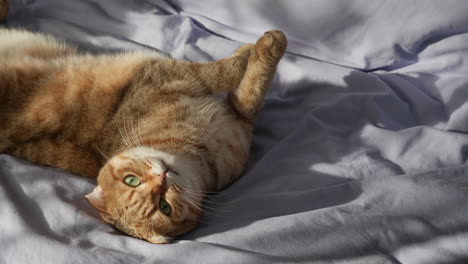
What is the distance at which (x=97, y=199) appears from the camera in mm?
1370

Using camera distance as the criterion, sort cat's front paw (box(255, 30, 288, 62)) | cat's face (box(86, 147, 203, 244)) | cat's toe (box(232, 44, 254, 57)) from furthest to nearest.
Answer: cat's toe (box(232, 44, 254, 57)), cat's front paw (box(255, 30, 288, 62)), cat's face (box(86, 147, 203, 244))

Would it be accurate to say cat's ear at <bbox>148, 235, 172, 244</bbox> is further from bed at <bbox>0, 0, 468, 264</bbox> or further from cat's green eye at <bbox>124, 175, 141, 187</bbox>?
cat's green eye at <bbox>124, 175, 141, 187</bbox>

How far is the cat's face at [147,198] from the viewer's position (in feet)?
4.45

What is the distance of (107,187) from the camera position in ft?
4.63

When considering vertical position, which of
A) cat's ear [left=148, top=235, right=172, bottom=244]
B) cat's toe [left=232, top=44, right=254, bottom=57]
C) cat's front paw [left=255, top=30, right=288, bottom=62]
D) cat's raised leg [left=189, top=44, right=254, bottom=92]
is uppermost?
cat's front paw [left=255, top=30, right=288, bottom=62]

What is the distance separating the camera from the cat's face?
1.36 meters

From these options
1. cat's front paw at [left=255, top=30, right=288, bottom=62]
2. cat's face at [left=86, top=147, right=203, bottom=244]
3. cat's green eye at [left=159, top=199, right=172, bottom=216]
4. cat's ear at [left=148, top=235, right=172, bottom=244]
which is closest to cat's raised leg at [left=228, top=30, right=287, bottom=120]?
cat's front paw at [left=255, top=30, right=288, bottom=62]

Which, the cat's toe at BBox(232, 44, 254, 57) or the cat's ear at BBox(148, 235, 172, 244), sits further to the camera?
the cat's toe at BBox(232, 44, 254, 57)

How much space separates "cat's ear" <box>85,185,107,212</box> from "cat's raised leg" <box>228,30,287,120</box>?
0.62 meters

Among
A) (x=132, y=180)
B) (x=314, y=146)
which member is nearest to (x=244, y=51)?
(x=314, y=146)

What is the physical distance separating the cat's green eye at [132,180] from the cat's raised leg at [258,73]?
510 mm

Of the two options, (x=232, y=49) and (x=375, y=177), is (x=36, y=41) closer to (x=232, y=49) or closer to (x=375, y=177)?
(x=232, y=49)

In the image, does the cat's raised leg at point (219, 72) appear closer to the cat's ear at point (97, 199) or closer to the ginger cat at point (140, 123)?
the ginger cat at point (140, 123)

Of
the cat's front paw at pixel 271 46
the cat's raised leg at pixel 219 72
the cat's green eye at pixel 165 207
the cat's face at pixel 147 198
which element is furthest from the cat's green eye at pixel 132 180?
the cat's front paw at pixel 271 46
